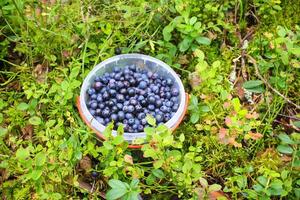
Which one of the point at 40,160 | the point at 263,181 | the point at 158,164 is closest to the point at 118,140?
the point at 158,164

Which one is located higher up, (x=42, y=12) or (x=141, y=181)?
(x=42, y=12)

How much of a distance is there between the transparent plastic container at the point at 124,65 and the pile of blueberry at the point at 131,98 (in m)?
0.03

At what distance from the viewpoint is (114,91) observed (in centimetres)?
236

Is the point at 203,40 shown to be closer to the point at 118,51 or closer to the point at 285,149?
the point at 118,51

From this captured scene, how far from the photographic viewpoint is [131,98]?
2354 mm

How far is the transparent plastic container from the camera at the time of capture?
2.22 metres

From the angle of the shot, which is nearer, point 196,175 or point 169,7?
point 196,175

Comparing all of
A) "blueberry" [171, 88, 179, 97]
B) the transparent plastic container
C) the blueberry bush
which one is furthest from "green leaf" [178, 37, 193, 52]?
"blueberry" [171, 88, 179, 97]

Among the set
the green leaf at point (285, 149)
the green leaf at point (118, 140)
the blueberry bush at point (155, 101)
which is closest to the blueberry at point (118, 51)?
the blueberry bush at point (155, 101)

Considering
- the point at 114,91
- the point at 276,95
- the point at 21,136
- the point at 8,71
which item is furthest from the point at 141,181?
the point at 8,71

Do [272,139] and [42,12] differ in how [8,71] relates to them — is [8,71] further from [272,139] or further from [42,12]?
[272,139]

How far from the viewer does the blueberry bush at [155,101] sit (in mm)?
2064

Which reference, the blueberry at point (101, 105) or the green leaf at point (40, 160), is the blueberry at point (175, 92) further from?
the green leaf at point (40, 160)

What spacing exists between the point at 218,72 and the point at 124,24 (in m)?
0.58
